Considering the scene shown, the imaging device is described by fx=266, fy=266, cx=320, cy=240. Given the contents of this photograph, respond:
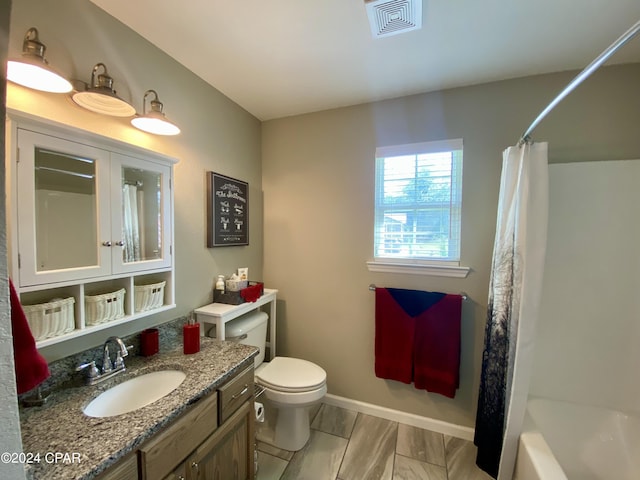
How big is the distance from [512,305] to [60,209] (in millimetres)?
2150

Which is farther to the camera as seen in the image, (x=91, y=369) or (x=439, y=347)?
(x=439, y=347)

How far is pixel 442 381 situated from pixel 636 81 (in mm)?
2184

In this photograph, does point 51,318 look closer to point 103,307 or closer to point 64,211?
point 103,307

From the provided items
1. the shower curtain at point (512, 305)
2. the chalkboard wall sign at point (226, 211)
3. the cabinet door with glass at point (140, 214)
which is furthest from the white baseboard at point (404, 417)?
the cabinet door with glass at point (140, 214)

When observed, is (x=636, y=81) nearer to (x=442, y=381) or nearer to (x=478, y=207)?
(x=478, y=207)

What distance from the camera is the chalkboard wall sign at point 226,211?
1.84 m

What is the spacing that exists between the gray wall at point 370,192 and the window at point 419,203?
63 mm

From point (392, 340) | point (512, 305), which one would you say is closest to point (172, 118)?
point (392, 340)

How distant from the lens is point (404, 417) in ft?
6.67

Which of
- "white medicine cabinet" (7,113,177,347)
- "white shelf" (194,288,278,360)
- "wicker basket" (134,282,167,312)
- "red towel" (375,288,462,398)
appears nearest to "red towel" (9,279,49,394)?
"white medicine cabinet" (7,113,177,347)

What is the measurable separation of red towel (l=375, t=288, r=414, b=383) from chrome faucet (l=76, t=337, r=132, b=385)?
156cm

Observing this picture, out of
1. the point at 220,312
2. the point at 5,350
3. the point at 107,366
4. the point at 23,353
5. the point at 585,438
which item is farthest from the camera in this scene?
the point at 220,312

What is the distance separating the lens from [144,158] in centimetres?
126

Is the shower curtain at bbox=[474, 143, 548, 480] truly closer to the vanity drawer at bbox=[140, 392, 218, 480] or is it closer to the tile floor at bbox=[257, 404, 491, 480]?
the tile floor at bbox=[257, 404, 491, 480]
